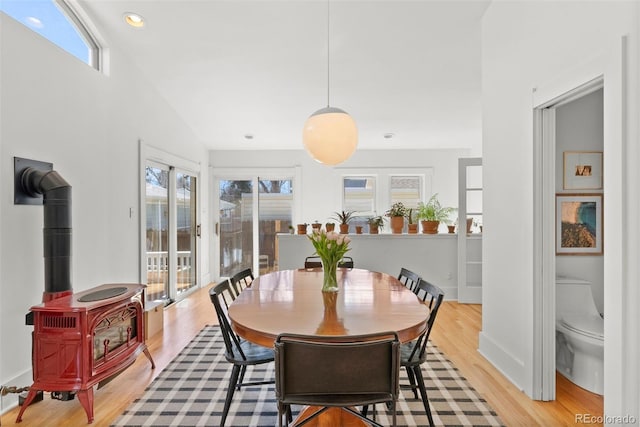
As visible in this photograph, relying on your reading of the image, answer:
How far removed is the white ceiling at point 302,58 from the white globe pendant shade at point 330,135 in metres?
1.08

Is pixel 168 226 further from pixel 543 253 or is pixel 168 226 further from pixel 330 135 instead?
pixel 543 253

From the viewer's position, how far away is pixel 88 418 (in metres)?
2.04

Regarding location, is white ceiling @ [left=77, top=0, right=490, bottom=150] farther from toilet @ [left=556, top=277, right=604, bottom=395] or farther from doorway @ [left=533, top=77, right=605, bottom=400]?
toilet @ [left=556, top=277, right=604, bottom=395]

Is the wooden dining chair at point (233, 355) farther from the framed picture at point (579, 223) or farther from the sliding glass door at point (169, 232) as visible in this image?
the framed picture at point (579, 223)

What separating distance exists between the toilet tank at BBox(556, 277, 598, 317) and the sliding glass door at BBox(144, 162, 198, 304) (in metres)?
3.88

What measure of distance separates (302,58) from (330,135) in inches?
59.2

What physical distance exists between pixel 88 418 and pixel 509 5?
3.92m

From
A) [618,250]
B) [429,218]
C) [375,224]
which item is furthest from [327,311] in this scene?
[429,218]

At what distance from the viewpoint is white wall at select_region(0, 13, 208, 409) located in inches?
87.0

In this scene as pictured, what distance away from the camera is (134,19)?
2.95 meters

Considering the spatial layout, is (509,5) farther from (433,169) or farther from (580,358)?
(433,169)

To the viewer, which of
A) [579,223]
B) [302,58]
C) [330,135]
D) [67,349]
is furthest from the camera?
[302,58]

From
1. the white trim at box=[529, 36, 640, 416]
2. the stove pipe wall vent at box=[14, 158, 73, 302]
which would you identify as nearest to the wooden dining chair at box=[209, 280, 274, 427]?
the stove pipe wall vent at box=[14, 158, 73, 302]

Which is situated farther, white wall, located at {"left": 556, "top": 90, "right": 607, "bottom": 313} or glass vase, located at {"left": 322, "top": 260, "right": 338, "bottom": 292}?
white wall, located at {"left": 556, "top": 90, "right": 607, "bottom": 313}
